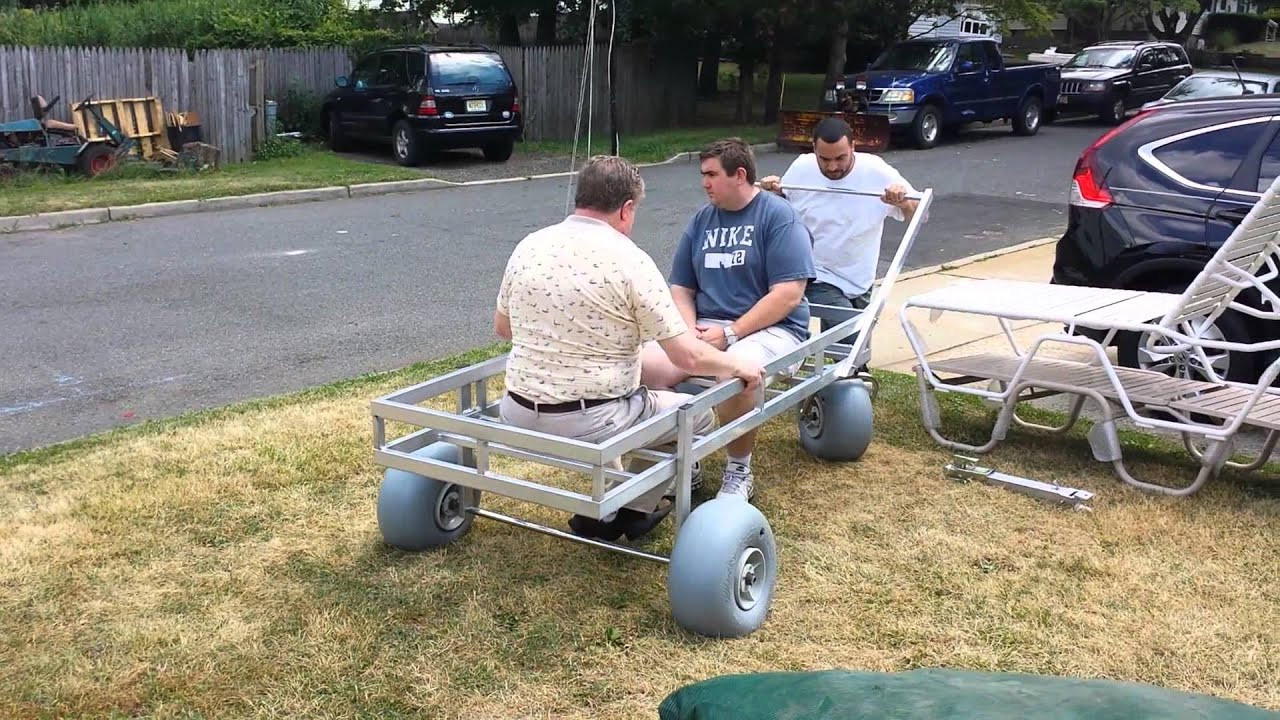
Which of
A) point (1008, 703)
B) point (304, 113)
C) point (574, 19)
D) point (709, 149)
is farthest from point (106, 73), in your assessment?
point (1008, 703)

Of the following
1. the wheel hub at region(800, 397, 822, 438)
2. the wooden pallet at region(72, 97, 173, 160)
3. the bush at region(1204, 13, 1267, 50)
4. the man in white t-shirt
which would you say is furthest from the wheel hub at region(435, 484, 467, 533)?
the bush at region(1204, 13, 1267, 50)

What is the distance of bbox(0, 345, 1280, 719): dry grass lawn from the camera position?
3.56 m

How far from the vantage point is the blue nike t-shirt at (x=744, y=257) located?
493cm

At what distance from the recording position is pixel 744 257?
5.02 meters

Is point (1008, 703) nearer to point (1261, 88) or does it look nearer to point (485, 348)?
point (485, 348)

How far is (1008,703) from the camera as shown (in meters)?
2.10

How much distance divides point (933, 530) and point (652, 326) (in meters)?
1.60

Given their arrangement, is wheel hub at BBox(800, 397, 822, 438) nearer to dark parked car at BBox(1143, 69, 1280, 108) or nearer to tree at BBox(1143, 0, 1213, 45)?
dark parked car at BBox(1143, 69, 1280, 108)

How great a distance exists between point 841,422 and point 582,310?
1962 millimetres

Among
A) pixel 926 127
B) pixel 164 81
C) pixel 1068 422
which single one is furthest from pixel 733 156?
pixel 926 127

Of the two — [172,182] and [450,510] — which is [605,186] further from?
[172,182]

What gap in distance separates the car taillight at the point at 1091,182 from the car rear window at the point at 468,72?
463 inches

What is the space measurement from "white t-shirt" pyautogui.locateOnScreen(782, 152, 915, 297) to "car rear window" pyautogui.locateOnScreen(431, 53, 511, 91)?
12.0 m

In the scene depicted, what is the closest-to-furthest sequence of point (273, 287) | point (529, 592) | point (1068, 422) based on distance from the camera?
1. point (529, 592)
2. point (1068, 422)
3. point (273, 287)
